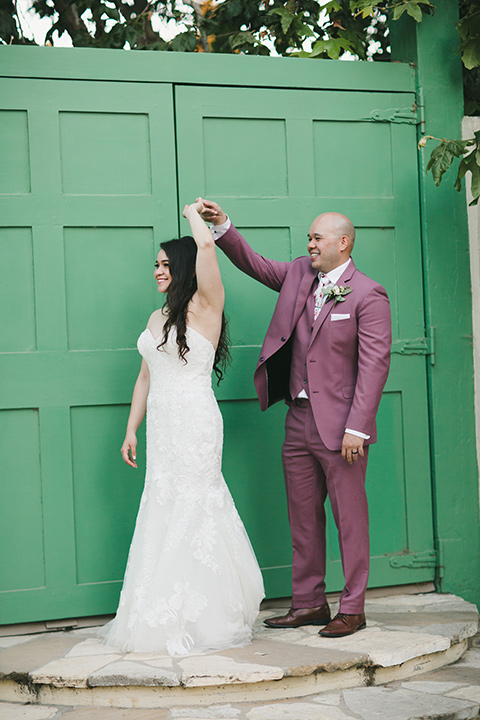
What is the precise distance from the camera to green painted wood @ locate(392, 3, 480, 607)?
4371 mm

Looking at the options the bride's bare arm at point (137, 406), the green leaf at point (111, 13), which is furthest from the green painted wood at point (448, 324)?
the green leaf at point (111, 13)

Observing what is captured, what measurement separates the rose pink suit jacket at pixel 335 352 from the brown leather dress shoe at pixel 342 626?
76 centimetres

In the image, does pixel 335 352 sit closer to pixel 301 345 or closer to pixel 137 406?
pixel 301 345

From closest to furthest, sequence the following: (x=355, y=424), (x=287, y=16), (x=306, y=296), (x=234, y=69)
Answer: (x=355, y=424) → (x=306, y=296) → (x=234, y=69) → (x=287, y=16)

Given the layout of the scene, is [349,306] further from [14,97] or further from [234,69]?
[14,97]

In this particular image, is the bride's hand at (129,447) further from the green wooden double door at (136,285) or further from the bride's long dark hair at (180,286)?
the bride's long dark hair at (180,286)

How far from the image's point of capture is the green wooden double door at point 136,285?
3.86 meters

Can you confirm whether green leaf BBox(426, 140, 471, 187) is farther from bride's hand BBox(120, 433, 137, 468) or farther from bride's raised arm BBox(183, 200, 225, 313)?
bride's hand BBox(120, 433, 137, 468)

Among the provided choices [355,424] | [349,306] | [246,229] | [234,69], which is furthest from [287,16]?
[355,424]

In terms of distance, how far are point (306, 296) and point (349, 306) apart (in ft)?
0.84

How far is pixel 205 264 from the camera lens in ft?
11.5

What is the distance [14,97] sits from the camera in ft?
12.6

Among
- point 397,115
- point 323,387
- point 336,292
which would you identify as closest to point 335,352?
point 323,387

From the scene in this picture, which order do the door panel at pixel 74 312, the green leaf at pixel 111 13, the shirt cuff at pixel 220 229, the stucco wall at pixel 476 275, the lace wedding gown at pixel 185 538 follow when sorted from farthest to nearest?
the green leaf at pixel 111 13 < the stucco wall at pixel 476 275 < the door panel at pixel 74 312 < the shirt cuff at pixel 220 229 < the lace wedding gown at pixel 185 538
